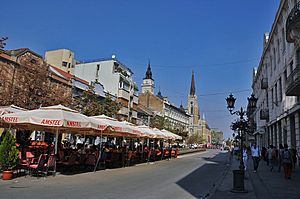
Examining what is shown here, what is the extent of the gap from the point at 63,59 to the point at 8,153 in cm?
5307

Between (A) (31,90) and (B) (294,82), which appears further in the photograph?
(A) (31,90)

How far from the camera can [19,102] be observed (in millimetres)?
22359

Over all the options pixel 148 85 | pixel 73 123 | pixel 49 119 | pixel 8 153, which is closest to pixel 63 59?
pixel 148 85

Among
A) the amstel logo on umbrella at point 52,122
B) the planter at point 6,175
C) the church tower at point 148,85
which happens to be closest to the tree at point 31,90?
the amstel logo on umbrella at point 52,122

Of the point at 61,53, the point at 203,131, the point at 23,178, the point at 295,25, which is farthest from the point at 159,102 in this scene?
the point at 23,178

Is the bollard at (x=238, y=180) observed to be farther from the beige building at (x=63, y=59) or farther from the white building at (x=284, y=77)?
the beige building at (x=63, y=59)

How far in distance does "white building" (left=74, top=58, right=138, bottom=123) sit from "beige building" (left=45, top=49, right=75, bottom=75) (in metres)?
3.40

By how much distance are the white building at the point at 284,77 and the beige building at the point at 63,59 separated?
131ft

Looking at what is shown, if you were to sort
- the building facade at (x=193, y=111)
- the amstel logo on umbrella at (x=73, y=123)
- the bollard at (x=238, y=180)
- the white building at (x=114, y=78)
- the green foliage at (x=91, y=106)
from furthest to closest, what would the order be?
the building facade at (x=193, y=111) → the white building at (x=114, y=78) → the green foliage at (x=91, y=106) → the amstel logo on umbrella at (x=73, y=123) → the bollard at (x=238, y=180)

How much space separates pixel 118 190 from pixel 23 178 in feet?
15.1

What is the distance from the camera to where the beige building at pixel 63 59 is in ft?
204

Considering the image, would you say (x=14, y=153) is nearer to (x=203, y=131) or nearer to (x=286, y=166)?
(x=286, y=166)

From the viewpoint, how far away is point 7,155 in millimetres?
12023

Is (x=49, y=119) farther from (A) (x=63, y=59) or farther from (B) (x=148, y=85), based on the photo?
(B) (x=148, y=85)
